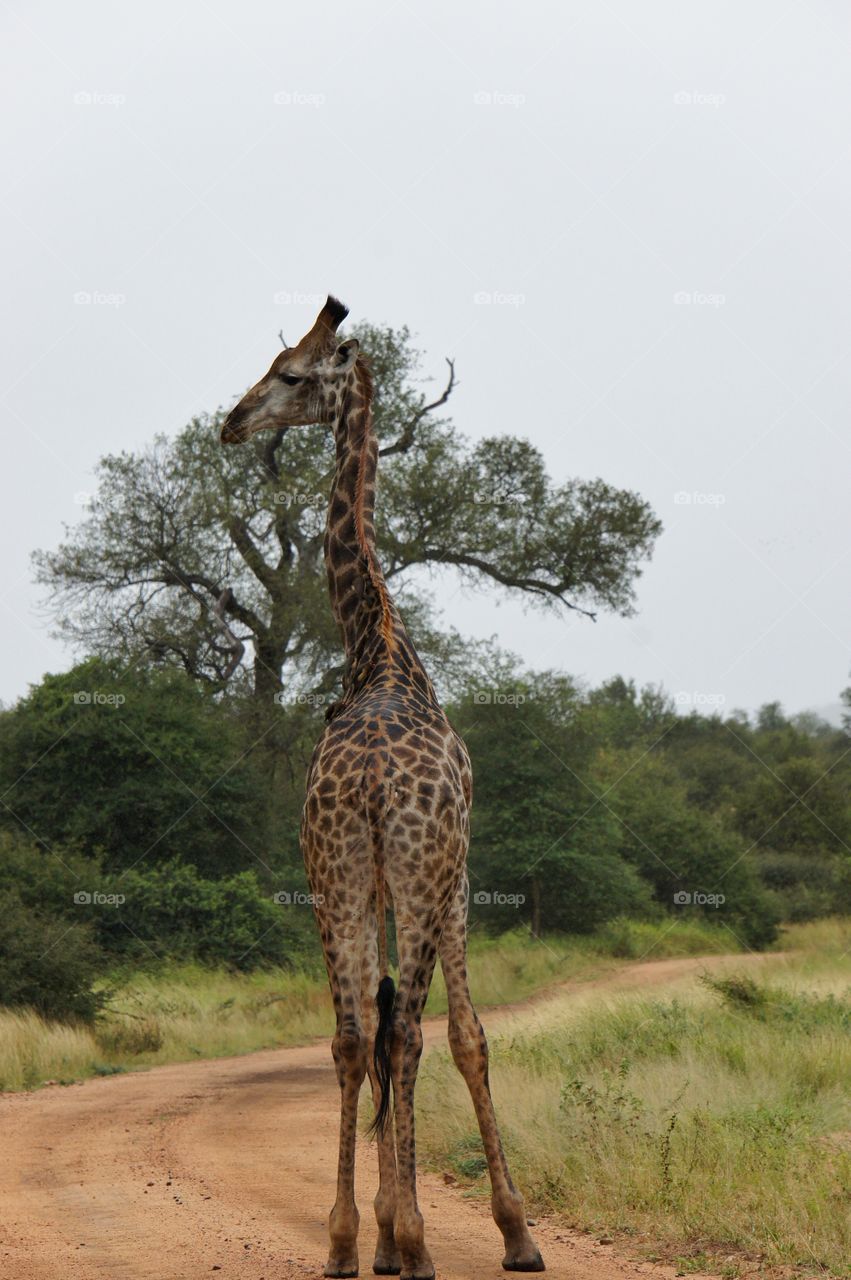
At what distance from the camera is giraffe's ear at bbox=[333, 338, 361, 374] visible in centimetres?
797

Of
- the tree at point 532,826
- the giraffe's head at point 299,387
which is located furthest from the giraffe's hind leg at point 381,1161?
the tree at point 532,826

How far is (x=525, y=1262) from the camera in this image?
19.5 feet

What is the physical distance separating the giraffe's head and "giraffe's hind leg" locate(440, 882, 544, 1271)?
321 centimetres

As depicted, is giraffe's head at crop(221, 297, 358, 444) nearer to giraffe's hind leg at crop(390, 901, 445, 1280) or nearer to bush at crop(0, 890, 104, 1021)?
giraffe's hind leg at crop(390, 901, 445, 1280)

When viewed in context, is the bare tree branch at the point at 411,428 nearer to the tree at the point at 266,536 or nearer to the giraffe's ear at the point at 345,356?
the tree at the point at 266,536

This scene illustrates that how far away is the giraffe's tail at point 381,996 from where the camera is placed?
5895 millimetres

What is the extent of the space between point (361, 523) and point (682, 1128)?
3.85 m

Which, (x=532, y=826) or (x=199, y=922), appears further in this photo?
(x=532, y=826)

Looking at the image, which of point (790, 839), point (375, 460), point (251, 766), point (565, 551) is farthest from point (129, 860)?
point (790, 839)

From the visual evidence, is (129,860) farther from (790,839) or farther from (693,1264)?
(790,839)

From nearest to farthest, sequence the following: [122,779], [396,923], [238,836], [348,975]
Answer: [396,923] < [348,975] < [122,779] < [238,836]

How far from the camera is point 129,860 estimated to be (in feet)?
78.3

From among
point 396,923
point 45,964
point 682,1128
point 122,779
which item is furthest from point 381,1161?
point 122,779

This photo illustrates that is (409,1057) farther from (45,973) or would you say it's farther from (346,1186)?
(45,973)
